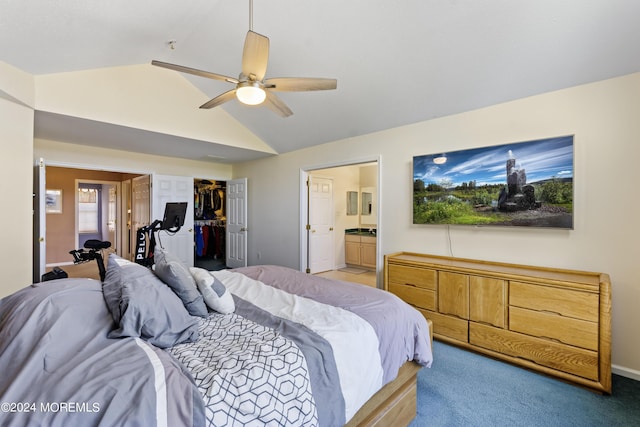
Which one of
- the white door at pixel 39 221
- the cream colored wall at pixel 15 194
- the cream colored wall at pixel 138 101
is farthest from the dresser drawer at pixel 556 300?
the white door at pixel 39 221

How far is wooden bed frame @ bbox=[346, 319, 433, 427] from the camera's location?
1441 millimetres

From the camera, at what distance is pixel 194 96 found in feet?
13.5

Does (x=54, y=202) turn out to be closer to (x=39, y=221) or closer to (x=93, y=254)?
(x=39, y=221)

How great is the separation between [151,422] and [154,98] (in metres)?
4.04

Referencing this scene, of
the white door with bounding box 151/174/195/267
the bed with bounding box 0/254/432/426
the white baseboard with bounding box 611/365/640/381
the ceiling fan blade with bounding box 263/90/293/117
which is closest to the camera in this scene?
the bed with bounding box 0/254/432/426

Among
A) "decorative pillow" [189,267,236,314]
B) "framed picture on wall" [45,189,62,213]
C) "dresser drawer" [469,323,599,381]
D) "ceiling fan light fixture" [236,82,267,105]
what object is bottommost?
"dresser drawer" [469,323,599,381]

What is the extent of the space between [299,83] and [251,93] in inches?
14.7

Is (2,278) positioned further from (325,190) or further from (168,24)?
(325,190)

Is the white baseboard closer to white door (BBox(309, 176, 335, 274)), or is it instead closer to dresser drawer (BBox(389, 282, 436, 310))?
dresser drawer (BBox(389, 282, 436, 310))

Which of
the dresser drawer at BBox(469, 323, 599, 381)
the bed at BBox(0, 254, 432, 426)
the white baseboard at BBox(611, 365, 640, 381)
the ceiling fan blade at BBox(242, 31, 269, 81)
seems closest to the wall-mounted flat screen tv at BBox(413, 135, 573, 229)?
the dresser drawer at BBox(469, 323, 599, 381)

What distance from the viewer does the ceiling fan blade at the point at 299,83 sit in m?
2.12

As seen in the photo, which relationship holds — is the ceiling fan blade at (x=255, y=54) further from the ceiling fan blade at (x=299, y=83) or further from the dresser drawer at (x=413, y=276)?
the dresser drawer at (x=413, y=276)

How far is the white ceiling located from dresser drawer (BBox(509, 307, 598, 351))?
1988mm

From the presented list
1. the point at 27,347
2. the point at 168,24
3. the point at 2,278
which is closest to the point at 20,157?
the point at 2,278
